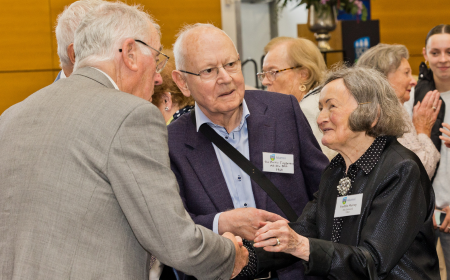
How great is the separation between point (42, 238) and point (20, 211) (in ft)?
0.37

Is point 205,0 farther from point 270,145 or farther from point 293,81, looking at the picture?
point 270,145

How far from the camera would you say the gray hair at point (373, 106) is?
1.99 m

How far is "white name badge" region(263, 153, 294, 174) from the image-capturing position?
2.23m

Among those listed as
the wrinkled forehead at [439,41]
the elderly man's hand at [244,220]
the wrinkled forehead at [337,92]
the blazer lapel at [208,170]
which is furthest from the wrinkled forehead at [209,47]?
the wrinkled forehead at [439,41]

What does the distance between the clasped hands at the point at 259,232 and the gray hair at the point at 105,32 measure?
0.79 meters

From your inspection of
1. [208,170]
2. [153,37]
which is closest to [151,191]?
[153,37]

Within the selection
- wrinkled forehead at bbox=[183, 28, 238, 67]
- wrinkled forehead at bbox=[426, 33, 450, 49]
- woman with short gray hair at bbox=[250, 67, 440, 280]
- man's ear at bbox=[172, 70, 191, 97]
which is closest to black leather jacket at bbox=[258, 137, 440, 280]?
woman with short gray hair at bbox=[250, 67, 440, 280]

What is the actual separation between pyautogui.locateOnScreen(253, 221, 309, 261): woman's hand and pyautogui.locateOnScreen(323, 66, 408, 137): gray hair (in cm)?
53

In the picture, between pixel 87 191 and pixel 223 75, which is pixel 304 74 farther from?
pixel 87 191

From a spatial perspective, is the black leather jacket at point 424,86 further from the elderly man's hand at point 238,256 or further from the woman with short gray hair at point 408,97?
the elderly man's hand at point 238,256

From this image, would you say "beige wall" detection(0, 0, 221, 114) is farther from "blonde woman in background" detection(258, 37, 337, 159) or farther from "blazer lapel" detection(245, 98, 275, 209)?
"blazer lapel" detection(245, 98, 275, 209)

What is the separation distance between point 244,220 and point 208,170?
0.32m

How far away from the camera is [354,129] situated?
6.56 ft

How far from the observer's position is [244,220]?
2023 millimetres
